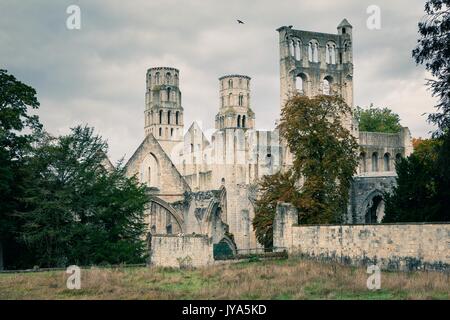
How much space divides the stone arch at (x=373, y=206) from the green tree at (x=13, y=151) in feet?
76.3

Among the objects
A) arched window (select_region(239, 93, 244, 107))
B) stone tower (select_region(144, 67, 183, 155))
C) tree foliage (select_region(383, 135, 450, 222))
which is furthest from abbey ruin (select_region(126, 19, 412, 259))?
stone tower (select_region(144, 67, 183, 155))

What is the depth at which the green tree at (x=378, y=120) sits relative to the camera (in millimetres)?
67938

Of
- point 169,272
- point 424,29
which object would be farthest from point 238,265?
point 424,29

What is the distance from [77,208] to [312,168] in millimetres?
11280

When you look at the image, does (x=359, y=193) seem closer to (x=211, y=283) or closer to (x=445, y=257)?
(x=445, y=257)

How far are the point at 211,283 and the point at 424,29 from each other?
12501 mm

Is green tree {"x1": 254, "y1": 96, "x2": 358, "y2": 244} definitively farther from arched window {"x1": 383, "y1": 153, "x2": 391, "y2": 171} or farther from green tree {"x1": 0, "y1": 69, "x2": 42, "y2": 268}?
arched window {"x1": 383, "y1": 153, "x2": 391, "y2": 171}

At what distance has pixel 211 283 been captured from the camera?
62.3ft

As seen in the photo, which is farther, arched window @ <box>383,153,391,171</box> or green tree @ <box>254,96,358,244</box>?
arched window @ <box>383,153,391,171</box>

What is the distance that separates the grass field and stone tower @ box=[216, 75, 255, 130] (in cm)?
5525

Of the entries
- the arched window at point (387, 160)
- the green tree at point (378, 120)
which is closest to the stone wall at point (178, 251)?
the arched window at point (387, 160)

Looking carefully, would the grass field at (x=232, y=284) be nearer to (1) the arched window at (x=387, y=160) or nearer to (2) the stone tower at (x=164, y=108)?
(1) the arched window at (x=387, y=160)

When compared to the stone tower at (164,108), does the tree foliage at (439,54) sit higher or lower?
lower

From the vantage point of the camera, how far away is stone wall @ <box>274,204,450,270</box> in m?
20.4
